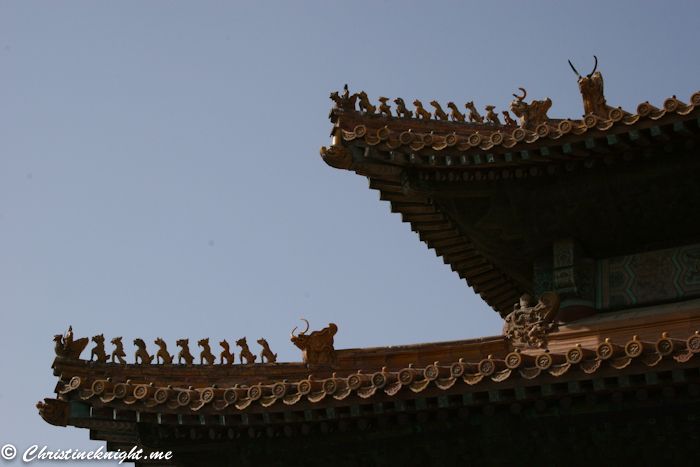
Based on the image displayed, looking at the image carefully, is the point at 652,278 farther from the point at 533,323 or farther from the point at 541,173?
the point at 541,173

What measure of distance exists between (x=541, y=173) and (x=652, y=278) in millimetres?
2110

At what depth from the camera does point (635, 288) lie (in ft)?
42.0

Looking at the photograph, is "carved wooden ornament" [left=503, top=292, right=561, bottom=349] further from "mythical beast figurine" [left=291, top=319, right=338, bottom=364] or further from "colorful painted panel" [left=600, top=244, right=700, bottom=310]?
"mythical beast figurine" [left=291, top=319, right=338, bottom=364]

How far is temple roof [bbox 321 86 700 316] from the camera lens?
460 inches

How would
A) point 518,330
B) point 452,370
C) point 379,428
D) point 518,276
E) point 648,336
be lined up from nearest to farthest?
point 452,370 → point 379,428 → point 648,336 → point 518,330 → point 518,276

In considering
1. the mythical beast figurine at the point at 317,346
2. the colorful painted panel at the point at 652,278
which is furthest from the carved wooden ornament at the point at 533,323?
the mythical beast figurine at the point at 317,346

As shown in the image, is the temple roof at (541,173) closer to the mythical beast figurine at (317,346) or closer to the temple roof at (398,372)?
the temple roof at (398,372)

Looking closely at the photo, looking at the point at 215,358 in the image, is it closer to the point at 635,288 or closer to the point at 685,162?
the point at 635,288

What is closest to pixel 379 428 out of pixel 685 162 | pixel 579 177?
pixel 579 177

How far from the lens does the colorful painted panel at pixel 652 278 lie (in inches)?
492

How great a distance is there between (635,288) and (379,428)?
4340 millimetres

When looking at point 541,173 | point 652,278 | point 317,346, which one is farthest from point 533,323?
point 317,346

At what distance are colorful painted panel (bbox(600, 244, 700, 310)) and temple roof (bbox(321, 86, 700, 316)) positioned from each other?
0.19 metres

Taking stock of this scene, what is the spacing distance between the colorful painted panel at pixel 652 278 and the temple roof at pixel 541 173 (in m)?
0.19
